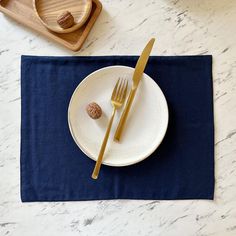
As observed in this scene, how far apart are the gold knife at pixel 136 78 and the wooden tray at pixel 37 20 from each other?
13 centimetres

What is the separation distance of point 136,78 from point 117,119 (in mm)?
99

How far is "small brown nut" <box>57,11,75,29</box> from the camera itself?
0.97m

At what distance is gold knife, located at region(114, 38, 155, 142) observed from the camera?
38.6 inches

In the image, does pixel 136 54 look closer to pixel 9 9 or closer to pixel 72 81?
pixel 72 81

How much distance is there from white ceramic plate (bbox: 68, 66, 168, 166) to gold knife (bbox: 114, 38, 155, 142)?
15mm

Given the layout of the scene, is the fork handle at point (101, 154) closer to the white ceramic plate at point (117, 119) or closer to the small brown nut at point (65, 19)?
the white ceramic plate at point (117, 119)

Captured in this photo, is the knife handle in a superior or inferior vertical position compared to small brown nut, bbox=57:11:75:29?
inferior

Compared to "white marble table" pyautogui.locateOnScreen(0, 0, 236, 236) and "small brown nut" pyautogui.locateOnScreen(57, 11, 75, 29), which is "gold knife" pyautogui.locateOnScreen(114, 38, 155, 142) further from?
"small brown nut" pyautogui.locateOnScreen(57, 11, 75, 29)

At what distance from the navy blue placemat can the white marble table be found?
0.02m

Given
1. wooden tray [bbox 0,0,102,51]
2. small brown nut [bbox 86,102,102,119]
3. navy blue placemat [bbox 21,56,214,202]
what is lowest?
navy blue placemat [bbox 21,56,214,202]

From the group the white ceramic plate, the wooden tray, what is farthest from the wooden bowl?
the white ceramic plate

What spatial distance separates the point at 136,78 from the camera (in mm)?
982

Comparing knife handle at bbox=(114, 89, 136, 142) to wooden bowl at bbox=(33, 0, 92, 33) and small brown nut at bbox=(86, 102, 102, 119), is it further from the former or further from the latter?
wooden bowl at bbox=(33, 0, 92, 33)

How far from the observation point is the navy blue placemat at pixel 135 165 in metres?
1.01
